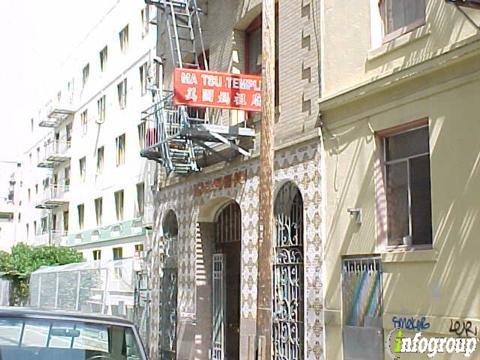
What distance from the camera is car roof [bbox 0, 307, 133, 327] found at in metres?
6.23

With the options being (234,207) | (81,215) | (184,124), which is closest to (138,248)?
(81,215)

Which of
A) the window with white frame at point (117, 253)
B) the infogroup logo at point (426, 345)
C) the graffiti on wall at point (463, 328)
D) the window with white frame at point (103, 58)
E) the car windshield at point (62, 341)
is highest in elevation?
the window with white frame at point (103, 58)

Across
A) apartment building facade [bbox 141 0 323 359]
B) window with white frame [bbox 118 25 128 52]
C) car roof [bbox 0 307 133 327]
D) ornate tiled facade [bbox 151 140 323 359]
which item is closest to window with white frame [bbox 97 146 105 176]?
window with white frame [bbox 118 25 128 52]

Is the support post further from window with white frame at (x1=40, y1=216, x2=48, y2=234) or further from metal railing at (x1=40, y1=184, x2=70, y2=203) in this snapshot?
window with white frame at (x1=40, y1=216, x2=48, y2=234)

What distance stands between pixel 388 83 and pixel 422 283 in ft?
10.1

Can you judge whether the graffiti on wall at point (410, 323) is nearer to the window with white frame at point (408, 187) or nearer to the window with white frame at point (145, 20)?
the window with white frame at point (408, 187)

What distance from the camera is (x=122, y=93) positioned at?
122 ft

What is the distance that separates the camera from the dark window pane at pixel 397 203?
11.1 meters

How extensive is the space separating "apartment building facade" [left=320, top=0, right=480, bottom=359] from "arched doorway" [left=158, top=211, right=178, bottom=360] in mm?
7017

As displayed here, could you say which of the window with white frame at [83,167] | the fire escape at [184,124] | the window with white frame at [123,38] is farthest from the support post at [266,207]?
the window with white frame at [83,167]

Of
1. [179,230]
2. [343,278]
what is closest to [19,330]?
[343,278]

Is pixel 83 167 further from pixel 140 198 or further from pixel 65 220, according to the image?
pixel 140 198

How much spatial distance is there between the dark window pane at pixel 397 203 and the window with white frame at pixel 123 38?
28033mm

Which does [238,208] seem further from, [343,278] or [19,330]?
[19,330]
